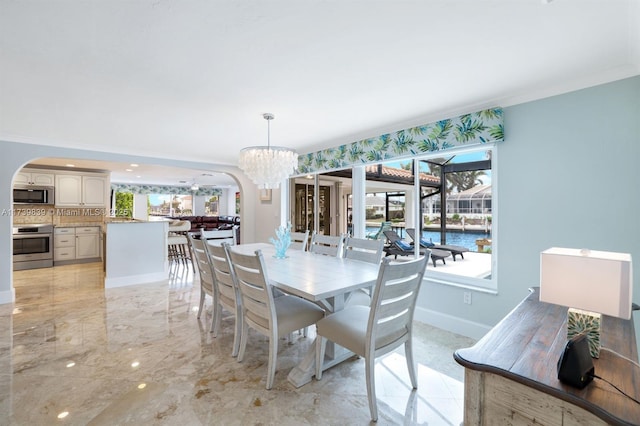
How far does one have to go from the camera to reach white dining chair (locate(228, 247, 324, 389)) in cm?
195

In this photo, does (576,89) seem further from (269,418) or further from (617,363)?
(269,418)

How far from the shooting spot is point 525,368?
955 mm

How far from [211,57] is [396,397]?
2.55 meters

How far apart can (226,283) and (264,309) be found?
629 mm

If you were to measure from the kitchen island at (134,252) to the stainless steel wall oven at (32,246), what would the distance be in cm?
217

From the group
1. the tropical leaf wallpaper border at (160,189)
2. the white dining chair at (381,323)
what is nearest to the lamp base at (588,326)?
the white dining chair at (381,323)

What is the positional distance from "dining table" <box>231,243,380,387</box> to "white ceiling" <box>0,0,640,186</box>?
4.94ft

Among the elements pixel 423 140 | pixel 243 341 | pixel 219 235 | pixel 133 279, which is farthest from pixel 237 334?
pixel 133 279

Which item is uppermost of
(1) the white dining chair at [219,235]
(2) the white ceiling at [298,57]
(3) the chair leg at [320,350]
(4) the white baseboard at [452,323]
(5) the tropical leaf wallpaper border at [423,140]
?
(2) the white ceiling at [298,57]

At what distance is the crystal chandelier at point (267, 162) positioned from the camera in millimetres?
2941

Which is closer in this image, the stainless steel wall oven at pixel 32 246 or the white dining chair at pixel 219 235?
the white dining chair at pixel 219 235

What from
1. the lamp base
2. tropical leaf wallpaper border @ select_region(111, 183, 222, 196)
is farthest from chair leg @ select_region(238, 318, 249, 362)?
tropical leaf wallpaper border @ select_region(111, 183, 222, 196)

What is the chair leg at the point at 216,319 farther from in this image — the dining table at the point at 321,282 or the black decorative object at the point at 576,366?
the black decorative object at the point at 576,366

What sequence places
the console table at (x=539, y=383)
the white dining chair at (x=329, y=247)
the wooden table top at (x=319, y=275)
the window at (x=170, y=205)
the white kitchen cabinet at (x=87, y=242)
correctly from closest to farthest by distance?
the console table at (x=539, y=383) < the wooden table top at (x=319, y=275) < the white dining chair at (x=329, y=247) < the white kitchen cabinet at (x=87, y=242) < the window at (x=170, y=205)
